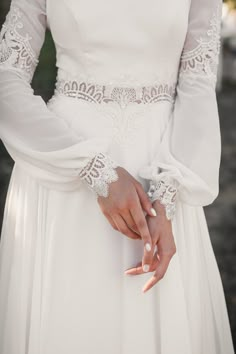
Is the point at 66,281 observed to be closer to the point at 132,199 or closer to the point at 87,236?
the point at 87,236

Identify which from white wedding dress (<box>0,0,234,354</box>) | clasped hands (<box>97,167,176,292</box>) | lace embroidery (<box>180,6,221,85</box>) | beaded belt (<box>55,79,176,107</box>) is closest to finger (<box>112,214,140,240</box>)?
clasped hands (<box>97,167,176,292</box>)

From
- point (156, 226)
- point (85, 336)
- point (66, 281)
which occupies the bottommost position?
point (85, 336)

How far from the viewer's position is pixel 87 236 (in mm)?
2027

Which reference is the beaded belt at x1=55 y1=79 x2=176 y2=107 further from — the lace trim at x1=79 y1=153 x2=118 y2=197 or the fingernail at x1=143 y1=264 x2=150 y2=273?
the fingernail at x1=143 y1=264 x2=150 y2=273

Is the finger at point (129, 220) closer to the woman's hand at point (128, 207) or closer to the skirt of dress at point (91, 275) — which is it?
the woman's hand at point (128, 207)

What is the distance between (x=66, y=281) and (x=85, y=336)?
0.58 feet

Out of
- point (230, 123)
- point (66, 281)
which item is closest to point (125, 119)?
point (66, 281)

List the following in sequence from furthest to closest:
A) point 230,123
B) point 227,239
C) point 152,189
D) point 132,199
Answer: point 230,123, point 227,239, point 152,189, point 132,199

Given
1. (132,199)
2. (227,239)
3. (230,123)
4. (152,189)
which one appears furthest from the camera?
(230,123)

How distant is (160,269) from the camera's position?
1.90m

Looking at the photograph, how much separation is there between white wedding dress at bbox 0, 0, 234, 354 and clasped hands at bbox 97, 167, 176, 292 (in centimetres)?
6

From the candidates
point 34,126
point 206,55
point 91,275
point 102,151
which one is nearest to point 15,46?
point 34,126

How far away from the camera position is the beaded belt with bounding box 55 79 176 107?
2.06m

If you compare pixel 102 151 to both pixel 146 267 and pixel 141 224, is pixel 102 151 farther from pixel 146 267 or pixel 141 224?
pixel 146 267
